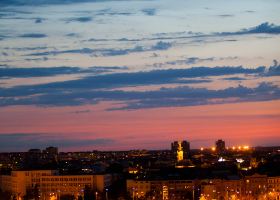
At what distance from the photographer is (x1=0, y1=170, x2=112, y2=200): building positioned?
9406 centimetres

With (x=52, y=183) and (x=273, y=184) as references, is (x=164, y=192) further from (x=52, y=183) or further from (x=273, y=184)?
(x=52, y=183)

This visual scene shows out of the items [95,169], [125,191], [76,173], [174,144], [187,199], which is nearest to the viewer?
[187,199]

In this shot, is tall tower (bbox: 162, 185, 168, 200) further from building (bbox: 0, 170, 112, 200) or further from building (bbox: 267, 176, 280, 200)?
building (bbox: 267, 176, 280, 200)

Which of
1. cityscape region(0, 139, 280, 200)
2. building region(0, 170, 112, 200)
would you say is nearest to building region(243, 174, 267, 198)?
cityscape region(0, 139, 280, 200)

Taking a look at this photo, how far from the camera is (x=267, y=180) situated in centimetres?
9381

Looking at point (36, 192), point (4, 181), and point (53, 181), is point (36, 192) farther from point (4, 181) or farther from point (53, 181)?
point (4, 181)

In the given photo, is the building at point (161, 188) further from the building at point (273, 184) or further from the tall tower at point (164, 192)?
the building at point (273, 184)

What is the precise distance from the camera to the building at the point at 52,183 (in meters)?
94.1

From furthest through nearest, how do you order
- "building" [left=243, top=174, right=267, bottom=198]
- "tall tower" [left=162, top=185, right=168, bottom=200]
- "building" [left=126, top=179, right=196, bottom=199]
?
"building" [left=243, top=174, right=267, bottom=198] → "building" [left=126, top=179, right=196, bottom=199] → "tall tower" [left=162, top=185, right=168, bottom=200]

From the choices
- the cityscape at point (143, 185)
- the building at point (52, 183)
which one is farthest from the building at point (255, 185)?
the building at point (52, 183)

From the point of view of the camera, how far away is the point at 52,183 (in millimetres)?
95812

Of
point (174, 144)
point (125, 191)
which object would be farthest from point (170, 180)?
point (174, 144)

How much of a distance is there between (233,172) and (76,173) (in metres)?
17.0

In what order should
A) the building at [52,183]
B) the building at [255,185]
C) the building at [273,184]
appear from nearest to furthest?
the building at [255,185] → the building at [273,184] → the building at [52,183]
